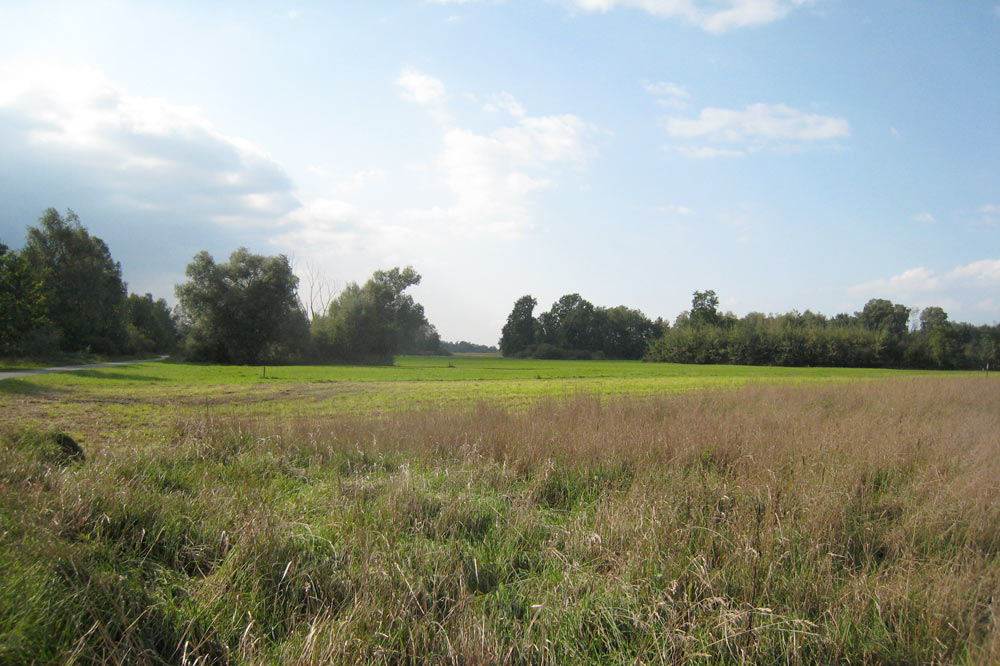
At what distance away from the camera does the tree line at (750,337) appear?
82.0 metres

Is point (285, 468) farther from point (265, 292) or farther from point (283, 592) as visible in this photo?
point (265, 292)

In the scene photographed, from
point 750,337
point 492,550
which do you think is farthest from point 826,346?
point 492,550

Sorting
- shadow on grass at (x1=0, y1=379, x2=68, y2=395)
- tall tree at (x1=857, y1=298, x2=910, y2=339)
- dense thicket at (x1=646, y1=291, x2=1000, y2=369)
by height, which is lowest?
shadow on grass at (x1=0, y1=379, x2=68, y2=395)

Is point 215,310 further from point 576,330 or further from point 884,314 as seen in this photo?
point 884,314

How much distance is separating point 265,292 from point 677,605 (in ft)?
199

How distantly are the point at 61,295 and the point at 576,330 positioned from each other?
9154cm

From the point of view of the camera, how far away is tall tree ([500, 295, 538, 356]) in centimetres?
12244

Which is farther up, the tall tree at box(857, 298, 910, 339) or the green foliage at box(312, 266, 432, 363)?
the tall tree at box(857, 298, 910, 339)

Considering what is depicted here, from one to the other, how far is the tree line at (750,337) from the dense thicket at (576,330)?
0.77 feet

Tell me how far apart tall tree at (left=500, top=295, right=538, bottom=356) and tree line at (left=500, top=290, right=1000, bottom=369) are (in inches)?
9.6

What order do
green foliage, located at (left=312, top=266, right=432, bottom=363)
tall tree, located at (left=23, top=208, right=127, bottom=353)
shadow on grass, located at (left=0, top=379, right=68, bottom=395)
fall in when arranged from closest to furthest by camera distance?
shadow on grass, located at (left=0, top=379, right=68, bottom=395), tall tree, located at (left=23, top=208, right=127, bottom=353), green foliage, located at (left=312, top=266, right=432, bottom=363)

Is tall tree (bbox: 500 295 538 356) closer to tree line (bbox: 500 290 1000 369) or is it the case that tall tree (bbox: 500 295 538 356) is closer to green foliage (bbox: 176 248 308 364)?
tree line (bbox: 500 290 1000 369)

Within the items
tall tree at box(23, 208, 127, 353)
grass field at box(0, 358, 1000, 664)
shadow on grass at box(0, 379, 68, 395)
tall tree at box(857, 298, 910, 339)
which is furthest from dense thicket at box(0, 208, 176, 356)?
tall tree at box(857, 298, 910, 339)

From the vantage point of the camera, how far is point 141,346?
79125 mm
